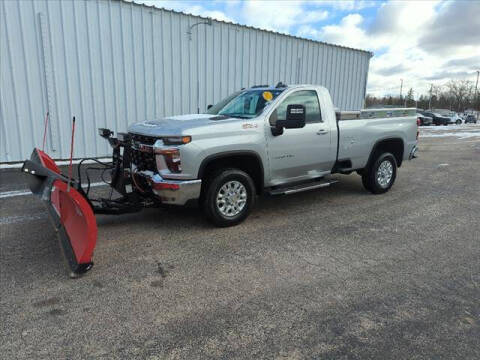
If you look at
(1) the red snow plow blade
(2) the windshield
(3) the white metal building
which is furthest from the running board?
(3) the white metal building

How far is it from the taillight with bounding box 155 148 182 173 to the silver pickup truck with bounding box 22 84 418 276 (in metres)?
0.01

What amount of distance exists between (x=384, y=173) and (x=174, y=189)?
441 cm

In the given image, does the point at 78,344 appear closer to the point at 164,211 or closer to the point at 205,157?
the point at 205,157


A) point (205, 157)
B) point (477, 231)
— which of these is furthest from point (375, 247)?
point (205, 157)

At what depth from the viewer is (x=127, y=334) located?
271 cm

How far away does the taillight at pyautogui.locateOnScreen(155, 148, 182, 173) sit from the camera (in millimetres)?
4301

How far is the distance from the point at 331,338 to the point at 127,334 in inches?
60.0

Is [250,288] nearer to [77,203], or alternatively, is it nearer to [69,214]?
[77,203]

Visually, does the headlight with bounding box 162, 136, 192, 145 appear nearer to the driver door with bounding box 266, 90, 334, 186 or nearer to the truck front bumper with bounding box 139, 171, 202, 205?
the truck front bumper with bounding box 139, 171, 202, 205

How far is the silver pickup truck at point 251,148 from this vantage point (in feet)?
14.5

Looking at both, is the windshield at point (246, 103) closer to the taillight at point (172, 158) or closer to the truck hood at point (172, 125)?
the truck hood at point (172, 125)

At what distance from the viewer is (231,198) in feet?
16.0

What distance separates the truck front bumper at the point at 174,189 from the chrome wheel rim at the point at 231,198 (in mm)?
392

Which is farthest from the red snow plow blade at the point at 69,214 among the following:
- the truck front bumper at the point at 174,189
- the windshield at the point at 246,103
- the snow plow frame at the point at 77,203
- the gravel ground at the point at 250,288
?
the windshield at the point at 246,103
